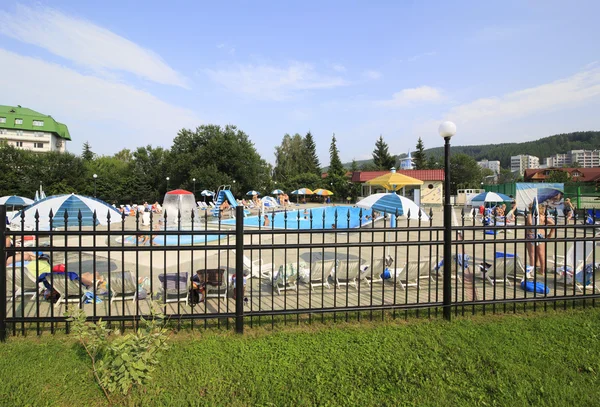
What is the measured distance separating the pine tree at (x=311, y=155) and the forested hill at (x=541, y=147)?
8264 cm

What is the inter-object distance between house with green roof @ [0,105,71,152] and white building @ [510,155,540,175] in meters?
174

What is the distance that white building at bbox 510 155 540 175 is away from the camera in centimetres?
15812

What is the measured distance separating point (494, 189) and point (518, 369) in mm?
35621

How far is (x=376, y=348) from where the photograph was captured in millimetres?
3445

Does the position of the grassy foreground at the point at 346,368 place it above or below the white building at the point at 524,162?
below

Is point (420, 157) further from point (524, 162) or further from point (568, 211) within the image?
point (524, 162)

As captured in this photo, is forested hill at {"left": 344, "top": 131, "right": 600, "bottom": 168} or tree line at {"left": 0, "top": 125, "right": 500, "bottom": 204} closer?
tree line at {"left": 0, "top": 125, "right": 500, "bottom": 204}

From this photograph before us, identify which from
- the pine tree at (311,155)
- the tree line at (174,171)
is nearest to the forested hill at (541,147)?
the pine tree at (311,155)

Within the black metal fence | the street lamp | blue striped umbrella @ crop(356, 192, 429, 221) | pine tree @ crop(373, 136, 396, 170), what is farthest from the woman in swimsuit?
pine tree @ crop(373, 136, 396, 170)

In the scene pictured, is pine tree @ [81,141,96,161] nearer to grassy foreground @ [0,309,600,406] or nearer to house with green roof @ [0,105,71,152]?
house with green roof @ [0,105,71,152]

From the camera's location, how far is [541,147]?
159750 mm

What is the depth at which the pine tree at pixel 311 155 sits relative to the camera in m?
60.3

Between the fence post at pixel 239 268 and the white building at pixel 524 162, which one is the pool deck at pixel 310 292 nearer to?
the fence post at pixel 239 268

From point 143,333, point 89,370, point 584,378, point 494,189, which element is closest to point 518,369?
point 584,378
